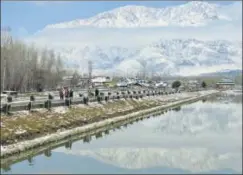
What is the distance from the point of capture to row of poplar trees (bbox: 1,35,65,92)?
103m

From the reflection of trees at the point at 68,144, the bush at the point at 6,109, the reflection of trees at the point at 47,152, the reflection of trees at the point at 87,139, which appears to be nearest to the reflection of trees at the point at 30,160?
the reflection of trees at the point at 47,152

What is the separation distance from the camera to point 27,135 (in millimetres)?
38562

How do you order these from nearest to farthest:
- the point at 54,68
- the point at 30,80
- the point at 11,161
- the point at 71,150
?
the point at 11,161
the point at 71,150
the point at 30,80
the point at 54,68

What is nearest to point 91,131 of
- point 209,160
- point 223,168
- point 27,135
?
point 27,135

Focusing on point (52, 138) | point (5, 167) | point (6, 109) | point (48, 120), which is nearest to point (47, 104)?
point (48, 120)

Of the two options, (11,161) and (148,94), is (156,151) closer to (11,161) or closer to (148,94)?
(11,161)

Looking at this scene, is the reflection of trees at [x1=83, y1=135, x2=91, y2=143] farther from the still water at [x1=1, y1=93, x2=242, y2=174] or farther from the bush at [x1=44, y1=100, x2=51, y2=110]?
the bush at [x1=44, y1=100, x2=51, y2=110]

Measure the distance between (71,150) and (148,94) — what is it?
81.3 metres

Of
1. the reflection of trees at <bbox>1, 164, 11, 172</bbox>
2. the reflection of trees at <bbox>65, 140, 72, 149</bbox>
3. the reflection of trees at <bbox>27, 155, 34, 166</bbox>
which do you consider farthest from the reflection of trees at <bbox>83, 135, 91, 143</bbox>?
the reflection of trees at <bbox>1, 164, 11, 172</bbox>

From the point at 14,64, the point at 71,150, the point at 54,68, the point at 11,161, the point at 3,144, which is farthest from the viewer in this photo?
the point at 54,68

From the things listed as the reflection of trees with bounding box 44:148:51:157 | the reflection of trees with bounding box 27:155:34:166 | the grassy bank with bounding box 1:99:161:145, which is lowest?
the reflection of trees with bounding box 44:148:51:157

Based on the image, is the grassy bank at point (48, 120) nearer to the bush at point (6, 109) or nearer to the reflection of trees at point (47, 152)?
the bush at point (6, 109)

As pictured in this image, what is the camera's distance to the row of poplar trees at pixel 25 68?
103m

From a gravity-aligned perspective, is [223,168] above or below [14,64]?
below
